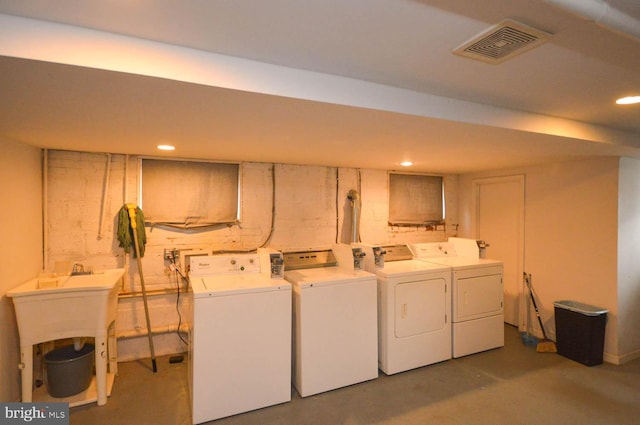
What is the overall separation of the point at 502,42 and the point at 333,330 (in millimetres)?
2266

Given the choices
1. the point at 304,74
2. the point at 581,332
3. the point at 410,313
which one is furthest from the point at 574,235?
the point at 304,74

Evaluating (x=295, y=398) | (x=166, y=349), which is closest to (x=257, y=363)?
(x=295, y=398)

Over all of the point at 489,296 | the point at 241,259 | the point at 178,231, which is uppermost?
the point at 178,231

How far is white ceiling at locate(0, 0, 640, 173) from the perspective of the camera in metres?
1.12

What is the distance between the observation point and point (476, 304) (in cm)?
335

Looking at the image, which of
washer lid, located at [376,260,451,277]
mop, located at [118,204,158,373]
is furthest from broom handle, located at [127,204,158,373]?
washer lid, located at [376,260,451,277]

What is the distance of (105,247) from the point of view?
3139 millimetres

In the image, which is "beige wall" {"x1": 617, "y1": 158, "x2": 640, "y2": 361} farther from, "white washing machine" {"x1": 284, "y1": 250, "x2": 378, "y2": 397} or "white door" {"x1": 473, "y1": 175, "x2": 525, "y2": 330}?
"white washing machine" {"x1": 284, "y1": 250, "x2": 378, "y2": 397}

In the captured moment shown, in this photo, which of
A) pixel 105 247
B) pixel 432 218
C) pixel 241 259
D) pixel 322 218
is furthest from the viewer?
pixel 432 218

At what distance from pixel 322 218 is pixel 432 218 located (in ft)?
6.10

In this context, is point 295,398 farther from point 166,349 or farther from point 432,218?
point 432,218

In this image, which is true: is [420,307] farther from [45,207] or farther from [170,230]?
[45,207]

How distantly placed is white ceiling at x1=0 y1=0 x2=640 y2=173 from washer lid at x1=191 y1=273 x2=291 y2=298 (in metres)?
1.13

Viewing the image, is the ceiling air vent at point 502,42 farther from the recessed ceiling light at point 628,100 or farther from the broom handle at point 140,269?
the broom handle at point 140,269
